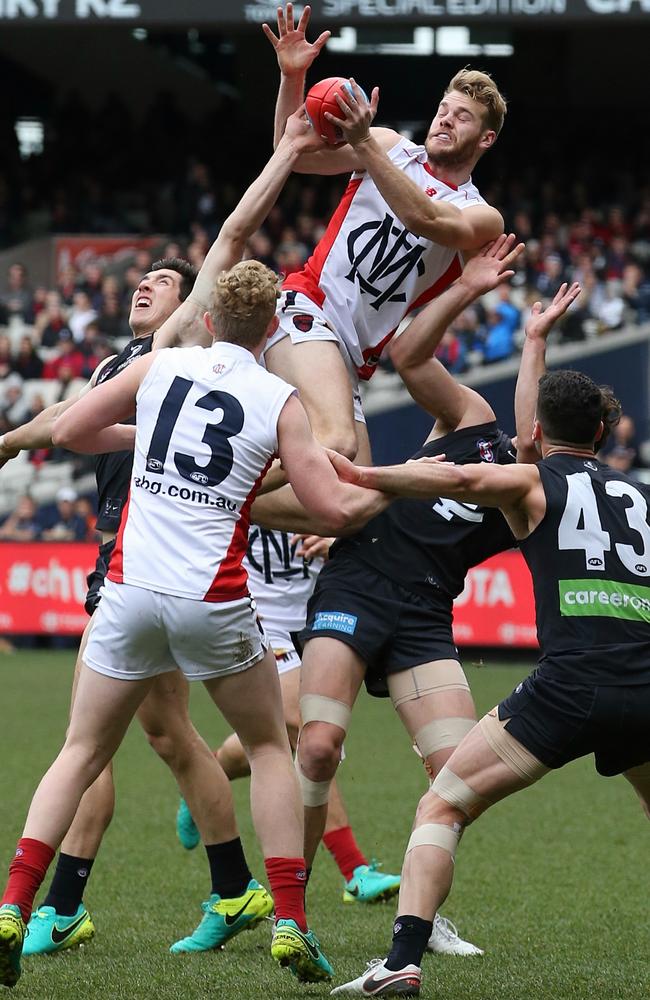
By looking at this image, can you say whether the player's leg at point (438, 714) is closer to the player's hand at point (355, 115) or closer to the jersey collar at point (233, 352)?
the jersey collar at point (233, 352)

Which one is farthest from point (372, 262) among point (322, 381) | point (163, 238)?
point (163, 238)

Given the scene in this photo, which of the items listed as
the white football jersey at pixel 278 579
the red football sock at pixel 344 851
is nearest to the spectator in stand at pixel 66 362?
the white football jersey at pixel 278 579

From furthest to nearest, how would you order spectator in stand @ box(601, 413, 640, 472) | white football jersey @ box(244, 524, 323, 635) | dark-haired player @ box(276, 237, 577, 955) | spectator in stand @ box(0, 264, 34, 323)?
spectator in stand @ box(0, 264, 34, 323) → spectator in stand @ box(601, 413, 640, 472) → white football jersey @ box(244, 524, 323, 635) → dark-haired player @ box(276, 237, 577, 955)

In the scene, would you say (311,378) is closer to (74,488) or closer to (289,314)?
(289,314)

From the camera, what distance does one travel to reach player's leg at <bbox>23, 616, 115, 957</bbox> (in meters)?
5.45

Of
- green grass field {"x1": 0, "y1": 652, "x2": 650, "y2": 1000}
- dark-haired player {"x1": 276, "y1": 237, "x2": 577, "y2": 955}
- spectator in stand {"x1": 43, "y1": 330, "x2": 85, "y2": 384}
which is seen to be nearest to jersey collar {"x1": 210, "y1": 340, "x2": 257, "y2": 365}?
dark-haired player {"x1": 276, "y1": 237, "x2": 577, "y2": 955}

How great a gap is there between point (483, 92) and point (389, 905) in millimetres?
3658

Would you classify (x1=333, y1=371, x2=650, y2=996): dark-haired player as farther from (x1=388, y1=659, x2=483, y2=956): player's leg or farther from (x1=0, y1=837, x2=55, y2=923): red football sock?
(x1=0, y1=837, x2=55, y2=923): red football sock

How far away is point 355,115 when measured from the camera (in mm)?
5238

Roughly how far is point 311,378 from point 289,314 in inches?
13.8

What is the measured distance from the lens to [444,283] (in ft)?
20.2

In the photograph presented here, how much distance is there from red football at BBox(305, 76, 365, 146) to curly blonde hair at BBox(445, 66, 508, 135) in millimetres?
625

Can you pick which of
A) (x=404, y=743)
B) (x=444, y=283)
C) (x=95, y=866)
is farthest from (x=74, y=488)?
(x=444, y=283)

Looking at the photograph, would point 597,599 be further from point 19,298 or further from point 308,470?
point 19,298
